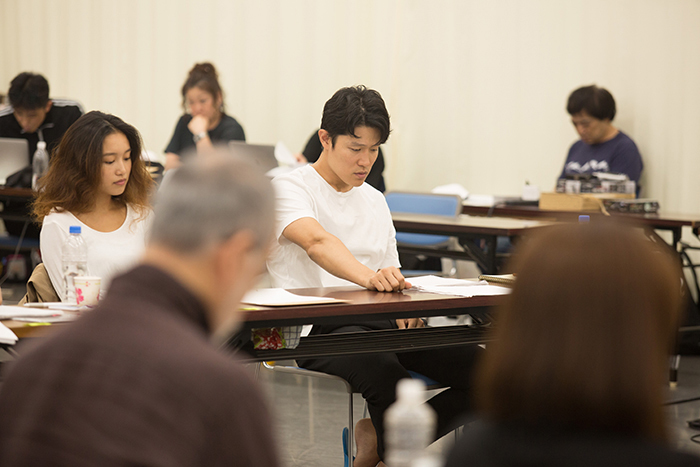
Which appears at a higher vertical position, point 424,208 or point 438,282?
point 424,208

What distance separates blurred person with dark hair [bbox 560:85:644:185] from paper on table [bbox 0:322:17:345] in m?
4.05

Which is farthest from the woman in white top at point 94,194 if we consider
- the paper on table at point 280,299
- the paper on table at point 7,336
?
the paper on table at point 7,336

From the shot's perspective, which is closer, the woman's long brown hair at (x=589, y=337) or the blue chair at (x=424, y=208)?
the woman's long brown hair at (x=589, y=337)

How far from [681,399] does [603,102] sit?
6.80 ft

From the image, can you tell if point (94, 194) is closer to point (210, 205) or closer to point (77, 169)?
point (77, 169)

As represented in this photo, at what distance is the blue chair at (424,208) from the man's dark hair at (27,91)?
7.63 feet

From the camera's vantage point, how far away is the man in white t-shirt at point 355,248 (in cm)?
233

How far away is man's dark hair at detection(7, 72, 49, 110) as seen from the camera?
5125 mm

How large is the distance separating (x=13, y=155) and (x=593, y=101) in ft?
12.4

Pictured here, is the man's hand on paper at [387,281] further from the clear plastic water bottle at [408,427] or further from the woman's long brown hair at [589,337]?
the woman's long brown hair at [589,337]

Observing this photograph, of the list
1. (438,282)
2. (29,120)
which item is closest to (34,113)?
(29,120)

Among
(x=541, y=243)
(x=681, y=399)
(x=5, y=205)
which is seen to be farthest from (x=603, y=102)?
(x=541, y=243)

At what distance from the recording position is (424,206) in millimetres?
4688

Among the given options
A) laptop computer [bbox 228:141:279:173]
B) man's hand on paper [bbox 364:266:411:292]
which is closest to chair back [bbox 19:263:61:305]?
man's hand on paper [bbox 364:266:411:292]
